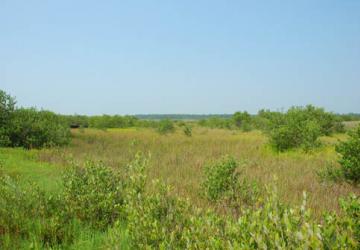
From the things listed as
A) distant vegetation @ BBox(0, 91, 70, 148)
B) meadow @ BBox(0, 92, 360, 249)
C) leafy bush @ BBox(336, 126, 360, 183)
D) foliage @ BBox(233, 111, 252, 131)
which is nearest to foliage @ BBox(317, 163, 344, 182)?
meadow @ BBox(0, 92, 360, 249)

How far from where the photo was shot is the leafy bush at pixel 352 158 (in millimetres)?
9484

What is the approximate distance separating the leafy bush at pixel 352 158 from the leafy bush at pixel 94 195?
23.5 feet

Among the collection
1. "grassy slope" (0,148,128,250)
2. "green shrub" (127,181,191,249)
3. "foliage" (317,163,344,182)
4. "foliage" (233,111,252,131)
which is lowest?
"grassy slope" (0,148,128,250)

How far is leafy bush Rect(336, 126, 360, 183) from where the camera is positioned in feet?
31.1

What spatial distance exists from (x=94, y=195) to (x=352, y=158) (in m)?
7.90

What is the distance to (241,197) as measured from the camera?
6957mm

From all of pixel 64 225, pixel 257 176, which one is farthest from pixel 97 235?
pixel 257 176

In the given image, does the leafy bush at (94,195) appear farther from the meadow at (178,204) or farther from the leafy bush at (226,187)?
the leafy bush at (226,187)

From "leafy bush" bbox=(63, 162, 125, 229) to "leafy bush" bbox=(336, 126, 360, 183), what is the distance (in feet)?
23.5

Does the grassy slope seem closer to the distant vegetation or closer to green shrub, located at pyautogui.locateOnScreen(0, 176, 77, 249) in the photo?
green shrub, located at pyautogui.locateOnScreen(0, 176, 77, 249)

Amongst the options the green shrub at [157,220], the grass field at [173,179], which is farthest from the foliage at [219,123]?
the green shrub at [157,220]

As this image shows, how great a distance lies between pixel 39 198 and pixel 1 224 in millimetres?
779

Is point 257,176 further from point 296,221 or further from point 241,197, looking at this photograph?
point 296,221

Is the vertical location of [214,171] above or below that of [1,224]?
above
